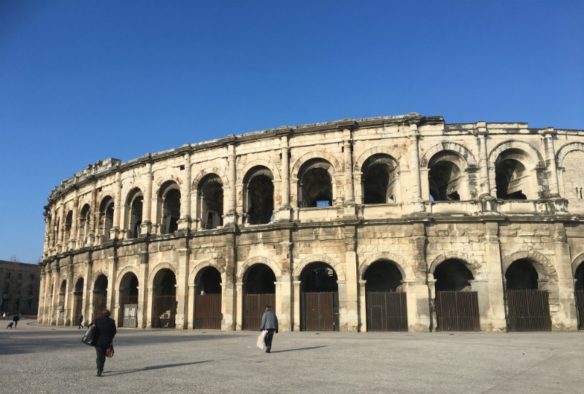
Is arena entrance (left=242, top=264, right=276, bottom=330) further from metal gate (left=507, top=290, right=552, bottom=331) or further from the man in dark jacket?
the man in dark jacket

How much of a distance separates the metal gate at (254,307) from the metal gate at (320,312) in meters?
1.53

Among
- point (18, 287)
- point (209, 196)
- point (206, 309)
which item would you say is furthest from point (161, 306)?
point (18, 287)

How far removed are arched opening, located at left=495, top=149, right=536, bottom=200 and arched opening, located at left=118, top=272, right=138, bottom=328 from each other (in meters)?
19.6

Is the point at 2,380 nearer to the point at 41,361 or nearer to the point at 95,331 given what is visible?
the point at 95,331

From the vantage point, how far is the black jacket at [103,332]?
819cm

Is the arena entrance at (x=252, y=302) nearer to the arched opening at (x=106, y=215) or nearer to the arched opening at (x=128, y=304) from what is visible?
the arched opening at (x=128, y=304)

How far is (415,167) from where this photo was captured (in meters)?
21.0

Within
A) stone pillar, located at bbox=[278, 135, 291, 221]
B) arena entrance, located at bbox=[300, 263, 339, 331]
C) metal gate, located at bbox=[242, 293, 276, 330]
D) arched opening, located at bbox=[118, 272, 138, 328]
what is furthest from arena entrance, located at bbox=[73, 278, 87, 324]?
arena entrance, located at bbox=[300, 263, 339, 331]

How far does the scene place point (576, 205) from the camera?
20.9 metres

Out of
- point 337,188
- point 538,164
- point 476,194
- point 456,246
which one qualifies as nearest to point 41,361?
point 337,188

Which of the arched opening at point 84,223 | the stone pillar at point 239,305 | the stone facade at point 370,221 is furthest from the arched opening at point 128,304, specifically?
the stone pillar at point 239,305

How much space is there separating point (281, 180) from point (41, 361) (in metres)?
14.1

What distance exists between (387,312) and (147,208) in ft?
45.5

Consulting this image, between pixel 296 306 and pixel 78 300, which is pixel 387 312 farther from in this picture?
pixel 78 300
